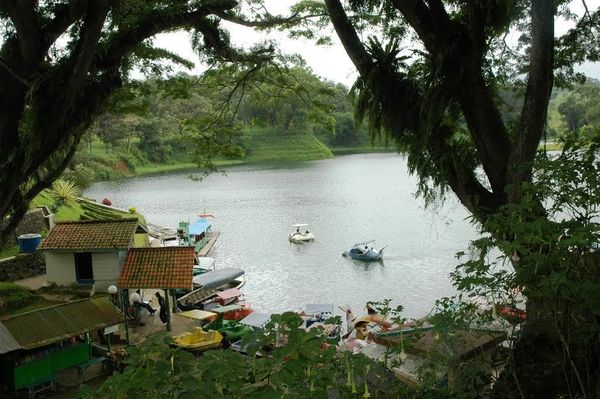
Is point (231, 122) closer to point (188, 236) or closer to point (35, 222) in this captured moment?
point (35, 222)

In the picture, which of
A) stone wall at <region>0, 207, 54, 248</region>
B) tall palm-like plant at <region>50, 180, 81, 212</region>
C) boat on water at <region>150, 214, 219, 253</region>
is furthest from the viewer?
boat on water at <region>150, 214, 219, 253</region>

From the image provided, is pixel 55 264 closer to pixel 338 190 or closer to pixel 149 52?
pixel 149 52

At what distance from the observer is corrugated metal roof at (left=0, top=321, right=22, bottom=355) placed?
9195 millimetres

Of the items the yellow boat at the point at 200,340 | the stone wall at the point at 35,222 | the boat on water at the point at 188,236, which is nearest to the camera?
the yellow boat at the point at 200,340

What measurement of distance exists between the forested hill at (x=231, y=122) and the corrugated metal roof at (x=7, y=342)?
13.4ft

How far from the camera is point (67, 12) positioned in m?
6.61

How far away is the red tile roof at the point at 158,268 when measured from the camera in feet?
42.6

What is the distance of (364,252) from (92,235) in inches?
453

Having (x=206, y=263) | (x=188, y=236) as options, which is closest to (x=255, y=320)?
(x=206, y=263)

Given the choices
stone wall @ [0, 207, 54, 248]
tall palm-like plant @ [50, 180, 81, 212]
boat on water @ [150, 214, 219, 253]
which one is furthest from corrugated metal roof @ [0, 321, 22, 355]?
boat on water @ [150, 214, 219, 253]

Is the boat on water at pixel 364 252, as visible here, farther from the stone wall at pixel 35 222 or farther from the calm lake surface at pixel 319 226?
the stone wall at pixel 35 222

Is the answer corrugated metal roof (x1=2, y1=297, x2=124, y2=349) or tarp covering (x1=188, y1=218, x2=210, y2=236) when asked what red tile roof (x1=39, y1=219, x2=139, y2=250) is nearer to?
corrugated metal roof (x1=2, y1=297, x2=124, y2=349)

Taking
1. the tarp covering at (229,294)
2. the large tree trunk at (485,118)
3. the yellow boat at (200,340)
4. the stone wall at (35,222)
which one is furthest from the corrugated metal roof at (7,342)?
the stone wall at (35,222)

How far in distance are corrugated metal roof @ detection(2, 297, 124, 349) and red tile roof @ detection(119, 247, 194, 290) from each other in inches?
69.7
